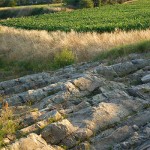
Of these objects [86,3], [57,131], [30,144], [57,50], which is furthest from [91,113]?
[86,3]

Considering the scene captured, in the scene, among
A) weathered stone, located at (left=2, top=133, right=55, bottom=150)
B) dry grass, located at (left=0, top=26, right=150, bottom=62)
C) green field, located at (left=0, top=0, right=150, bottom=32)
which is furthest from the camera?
green field, located at (left=0, top=0, right=150, bottom=32)

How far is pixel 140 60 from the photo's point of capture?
12211mm

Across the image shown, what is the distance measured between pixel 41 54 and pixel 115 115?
1217 centimetres

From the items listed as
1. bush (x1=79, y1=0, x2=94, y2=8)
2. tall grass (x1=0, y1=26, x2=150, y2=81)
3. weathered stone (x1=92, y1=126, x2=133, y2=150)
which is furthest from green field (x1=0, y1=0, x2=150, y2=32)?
bush (x1=79, y1=0, x2=94, y2=8)

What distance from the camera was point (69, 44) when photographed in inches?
773

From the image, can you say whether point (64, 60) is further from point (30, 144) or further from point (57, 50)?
point (30, 144)

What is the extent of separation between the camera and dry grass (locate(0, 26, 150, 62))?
17.8m

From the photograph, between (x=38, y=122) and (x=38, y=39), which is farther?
(x=38, y=39)

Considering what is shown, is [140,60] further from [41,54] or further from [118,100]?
[41,54]

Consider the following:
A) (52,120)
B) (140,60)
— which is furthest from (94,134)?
(140,60)

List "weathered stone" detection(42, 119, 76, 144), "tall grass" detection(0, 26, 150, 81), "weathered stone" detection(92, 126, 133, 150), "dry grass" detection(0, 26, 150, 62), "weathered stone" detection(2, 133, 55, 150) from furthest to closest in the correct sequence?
"dry grass" detection(0, 26, 150, 62) → "tall grass" detection(0, 26, 150, 81) → "weathered stone" detection(42, 119, 76, 144) → "weathered stone" detection(92, 126, 133, 150) → "weathered stone" detection(2, 133, 55, 150)

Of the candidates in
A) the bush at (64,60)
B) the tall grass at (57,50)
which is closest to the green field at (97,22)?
the tall grass at (57,50)

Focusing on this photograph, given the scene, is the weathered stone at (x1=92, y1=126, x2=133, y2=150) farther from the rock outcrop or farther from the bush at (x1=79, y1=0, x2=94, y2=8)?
the bush at (x1=79, y1=0, x2=94, y2=8)

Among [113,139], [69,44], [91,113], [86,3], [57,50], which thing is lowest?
[86,3]
